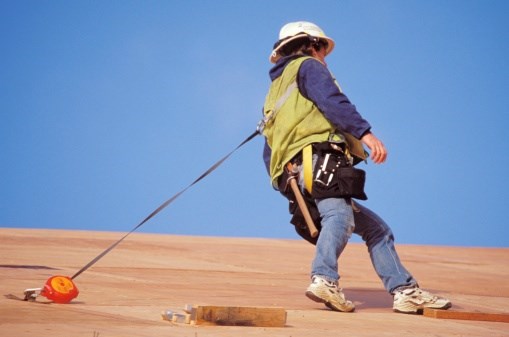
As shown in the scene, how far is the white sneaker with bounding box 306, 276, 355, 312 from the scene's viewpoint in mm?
5836

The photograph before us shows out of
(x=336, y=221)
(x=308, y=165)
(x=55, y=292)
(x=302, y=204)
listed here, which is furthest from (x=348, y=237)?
(x=55, y=292)

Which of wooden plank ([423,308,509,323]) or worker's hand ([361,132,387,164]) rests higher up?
worker's hand ([361,132,387,164])

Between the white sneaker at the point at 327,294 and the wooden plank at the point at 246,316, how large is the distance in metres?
0.75

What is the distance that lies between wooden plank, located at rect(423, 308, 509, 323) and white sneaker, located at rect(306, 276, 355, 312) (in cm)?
48

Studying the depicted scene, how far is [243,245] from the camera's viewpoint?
12484 mm

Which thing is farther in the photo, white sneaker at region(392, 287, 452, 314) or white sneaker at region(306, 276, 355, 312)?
white sneaker at region(392, 287, 452, 314)

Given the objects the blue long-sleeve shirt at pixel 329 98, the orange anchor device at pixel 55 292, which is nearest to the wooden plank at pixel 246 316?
the orange anchor device at pixel 55 292

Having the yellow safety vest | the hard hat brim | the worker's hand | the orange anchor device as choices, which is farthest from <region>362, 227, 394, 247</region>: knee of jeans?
the orange anchor device

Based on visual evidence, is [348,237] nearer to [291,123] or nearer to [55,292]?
[291,123]

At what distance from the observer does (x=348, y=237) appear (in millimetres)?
6086

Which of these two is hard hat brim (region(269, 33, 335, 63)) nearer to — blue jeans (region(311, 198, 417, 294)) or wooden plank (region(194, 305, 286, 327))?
blue jeans (region(311, 198, 417, 294))

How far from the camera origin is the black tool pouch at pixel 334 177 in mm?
5973

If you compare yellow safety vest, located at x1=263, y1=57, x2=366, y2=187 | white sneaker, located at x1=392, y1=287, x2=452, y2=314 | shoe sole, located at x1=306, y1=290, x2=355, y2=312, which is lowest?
shoe sole, located at x1=306, y1=290, x2=355, y2=312

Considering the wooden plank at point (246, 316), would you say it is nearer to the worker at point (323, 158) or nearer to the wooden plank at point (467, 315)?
the worker at point (323, 158)
